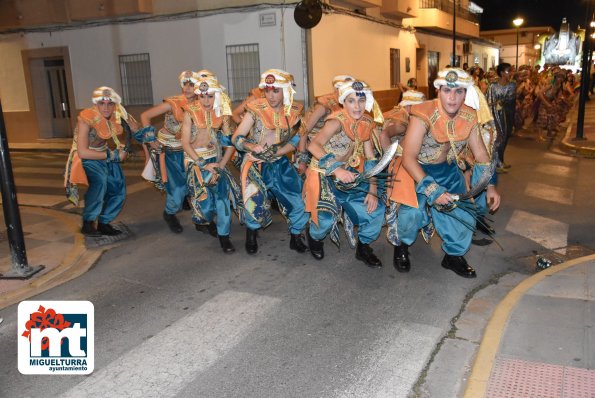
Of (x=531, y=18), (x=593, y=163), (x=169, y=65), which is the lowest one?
(x=593, y=163)

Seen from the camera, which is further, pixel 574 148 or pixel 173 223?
pixel 574 148

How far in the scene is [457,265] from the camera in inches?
223

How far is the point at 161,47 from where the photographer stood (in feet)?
56.4

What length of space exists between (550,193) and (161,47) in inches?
479

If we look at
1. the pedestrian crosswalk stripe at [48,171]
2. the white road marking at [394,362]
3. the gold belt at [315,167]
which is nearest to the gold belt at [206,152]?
the gold belt at [315,167]

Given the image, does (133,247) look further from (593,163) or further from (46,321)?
(593,163)

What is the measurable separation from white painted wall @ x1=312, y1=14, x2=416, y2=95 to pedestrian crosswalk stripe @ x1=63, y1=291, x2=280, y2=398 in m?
11.9

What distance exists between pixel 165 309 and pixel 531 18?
7329cm

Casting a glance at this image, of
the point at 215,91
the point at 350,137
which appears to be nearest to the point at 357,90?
the point at 350,137

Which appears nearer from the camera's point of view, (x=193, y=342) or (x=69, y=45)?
(x=193, y=342)

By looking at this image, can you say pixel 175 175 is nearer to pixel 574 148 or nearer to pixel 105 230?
pixel 105 230

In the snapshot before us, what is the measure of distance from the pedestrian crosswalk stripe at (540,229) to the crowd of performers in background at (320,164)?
3.48 ft

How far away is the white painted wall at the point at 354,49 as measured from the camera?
16375 mm

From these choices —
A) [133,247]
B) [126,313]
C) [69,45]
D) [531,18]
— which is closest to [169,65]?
[69,45]
